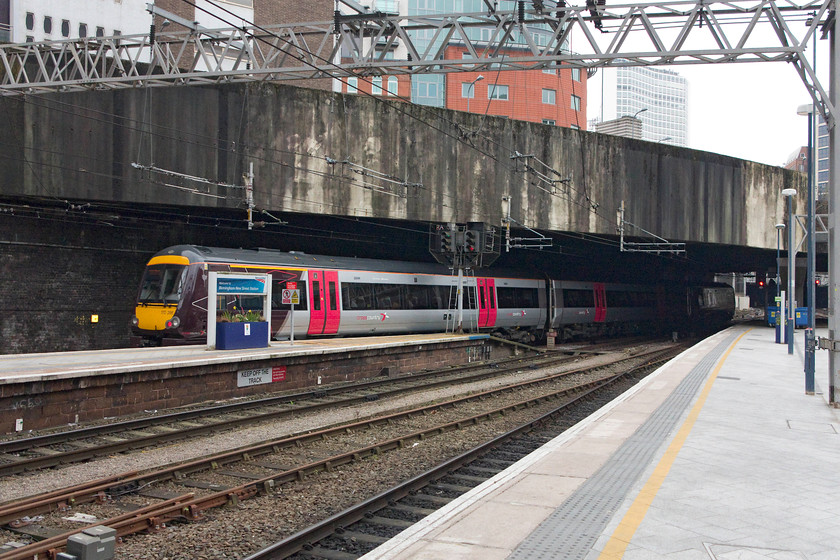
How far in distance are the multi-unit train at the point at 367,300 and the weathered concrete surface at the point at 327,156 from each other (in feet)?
8.80

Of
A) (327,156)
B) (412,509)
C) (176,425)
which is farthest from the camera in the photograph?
(327,156)

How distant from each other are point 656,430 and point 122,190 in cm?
1733

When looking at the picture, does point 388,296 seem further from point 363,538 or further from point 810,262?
point 363,538

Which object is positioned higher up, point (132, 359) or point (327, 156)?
point (327, 156)

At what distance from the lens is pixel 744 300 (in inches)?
4259

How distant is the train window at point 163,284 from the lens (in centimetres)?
1842

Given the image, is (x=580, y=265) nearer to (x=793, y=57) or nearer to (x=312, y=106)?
(x=312, y=106)

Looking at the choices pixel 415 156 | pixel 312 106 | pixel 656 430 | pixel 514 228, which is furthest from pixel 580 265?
pixel 656 430

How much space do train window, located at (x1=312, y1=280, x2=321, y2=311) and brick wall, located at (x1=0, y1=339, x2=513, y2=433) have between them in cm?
278

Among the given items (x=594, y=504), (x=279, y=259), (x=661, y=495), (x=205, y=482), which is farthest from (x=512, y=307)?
(x=594, y=504)

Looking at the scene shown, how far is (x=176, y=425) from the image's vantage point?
1200 centimetres

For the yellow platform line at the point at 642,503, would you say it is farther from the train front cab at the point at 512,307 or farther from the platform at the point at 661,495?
the train front cab at the point at 512,307

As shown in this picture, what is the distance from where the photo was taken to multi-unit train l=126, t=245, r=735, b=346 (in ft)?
61.0

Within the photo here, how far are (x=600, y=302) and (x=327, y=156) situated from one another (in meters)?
19.5
